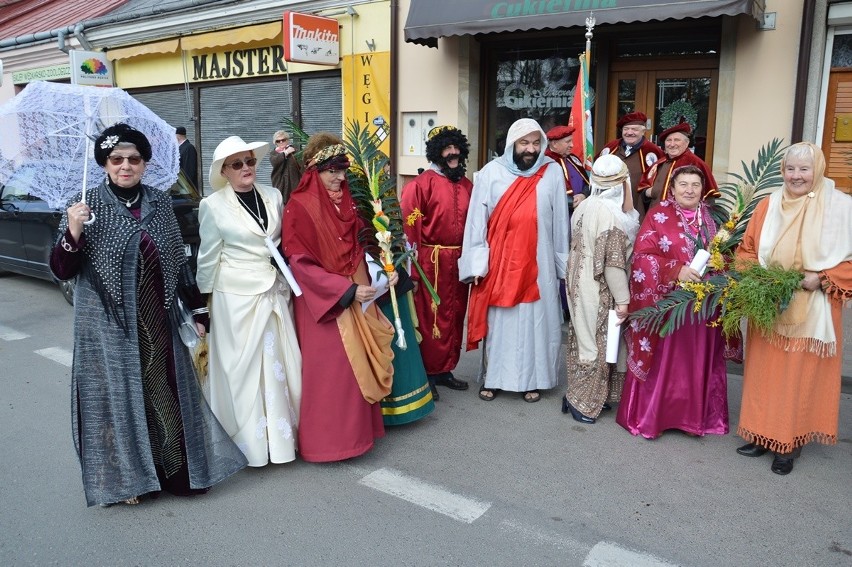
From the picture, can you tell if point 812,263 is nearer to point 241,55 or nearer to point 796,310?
point 796,310

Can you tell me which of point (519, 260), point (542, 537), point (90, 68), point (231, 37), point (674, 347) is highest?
point (231, 37)

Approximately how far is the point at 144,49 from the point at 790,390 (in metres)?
13.0

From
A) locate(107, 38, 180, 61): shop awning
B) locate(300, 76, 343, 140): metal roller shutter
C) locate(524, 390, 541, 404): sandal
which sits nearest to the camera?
locate(524, 390, 541, 404): sandal

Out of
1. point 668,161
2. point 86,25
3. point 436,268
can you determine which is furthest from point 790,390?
point 86,25

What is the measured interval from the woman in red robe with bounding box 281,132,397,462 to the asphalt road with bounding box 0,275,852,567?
0.83 ft

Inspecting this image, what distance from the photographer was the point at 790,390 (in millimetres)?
3682

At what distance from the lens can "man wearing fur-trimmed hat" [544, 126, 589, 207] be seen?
19.6 feet

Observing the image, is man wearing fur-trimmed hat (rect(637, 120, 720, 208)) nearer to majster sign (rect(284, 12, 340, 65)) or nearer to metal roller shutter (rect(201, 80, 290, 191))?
majster sign (rect(284, 12, 340, 65))

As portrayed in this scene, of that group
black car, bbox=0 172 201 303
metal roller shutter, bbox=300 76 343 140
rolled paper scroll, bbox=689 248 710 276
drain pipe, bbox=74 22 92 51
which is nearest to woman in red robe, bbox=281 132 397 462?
rolled paper scroll, bbox=689 248 710 276

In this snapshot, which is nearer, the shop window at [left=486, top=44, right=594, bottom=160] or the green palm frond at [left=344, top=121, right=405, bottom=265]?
the green palm frond at [left=344, top=121, right=405, bottom=265]

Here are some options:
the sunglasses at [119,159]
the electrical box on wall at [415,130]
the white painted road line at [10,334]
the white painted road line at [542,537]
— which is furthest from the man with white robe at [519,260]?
the electrical box on wall at [415,130]

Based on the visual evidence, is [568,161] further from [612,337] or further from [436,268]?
[612,337]

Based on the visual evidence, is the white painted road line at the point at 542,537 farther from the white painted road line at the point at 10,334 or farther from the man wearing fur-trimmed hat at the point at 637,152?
the white painted road line at the point at 10,334

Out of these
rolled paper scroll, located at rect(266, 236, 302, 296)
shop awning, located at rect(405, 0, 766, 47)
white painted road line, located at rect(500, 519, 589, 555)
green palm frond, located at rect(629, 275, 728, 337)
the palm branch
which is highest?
shop awning, located at rect(405, 0, 766, 47)
